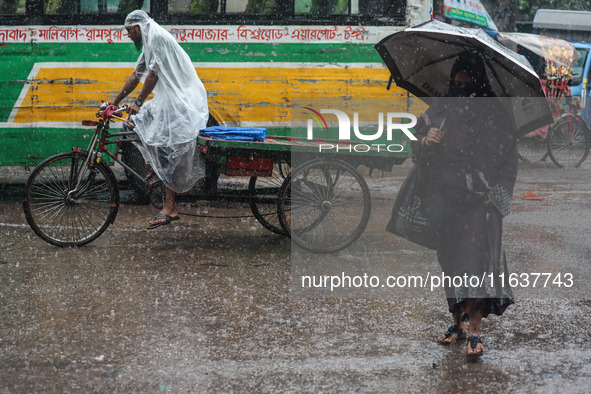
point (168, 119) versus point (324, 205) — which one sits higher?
point (168, 119)

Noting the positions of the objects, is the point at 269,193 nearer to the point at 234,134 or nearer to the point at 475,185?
the point at 234,134

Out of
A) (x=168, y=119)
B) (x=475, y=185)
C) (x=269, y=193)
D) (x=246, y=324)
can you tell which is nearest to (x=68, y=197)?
(x=168, y=119)

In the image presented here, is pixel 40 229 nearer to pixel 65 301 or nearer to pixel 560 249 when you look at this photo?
pixel 65 301

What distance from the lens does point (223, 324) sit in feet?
14.1

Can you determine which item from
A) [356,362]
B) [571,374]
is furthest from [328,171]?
[571,374]

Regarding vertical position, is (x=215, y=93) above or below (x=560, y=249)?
above

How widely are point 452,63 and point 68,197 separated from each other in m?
3.44

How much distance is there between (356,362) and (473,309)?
0.72 m

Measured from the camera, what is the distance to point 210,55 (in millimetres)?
7883

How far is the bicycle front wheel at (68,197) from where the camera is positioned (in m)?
5.86

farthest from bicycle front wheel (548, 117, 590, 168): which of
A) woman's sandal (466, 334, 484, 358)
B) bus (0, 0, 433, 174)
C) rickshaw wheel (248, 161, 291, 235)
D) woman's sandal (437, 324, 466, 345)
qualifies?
woman's sandal (466, 334, 484, 358)

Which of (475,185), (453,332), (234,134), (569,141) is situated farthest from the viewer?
(569,141)

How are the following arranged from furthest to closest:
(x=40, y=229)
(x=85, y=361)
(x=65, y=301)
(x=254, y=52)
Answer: (x=254, y=52), (x=40, y=229), (x=65, y=301), (x=85, y=361)

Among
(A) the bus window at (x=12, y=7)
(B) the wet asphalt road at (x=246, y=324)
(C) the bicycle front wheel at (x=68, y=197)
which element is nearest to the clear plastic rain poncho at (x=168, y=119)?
(C) the bicycle front wheel at (x=68, y=197)
